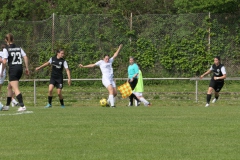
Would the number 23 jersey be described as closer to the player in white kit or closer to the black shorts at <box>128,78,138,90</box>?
the player in white kit

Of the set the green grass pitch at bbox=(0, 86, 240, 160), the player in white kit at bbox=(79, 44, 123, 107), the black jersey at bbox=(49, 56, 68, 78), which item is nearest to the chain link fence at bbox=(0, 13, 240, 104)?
the player in white kit at bbox=(79, 44, 123, 107)

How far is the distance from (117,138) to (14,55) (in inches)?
290

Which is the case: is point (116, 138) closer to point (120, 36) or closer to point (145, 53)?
point (145, 53)

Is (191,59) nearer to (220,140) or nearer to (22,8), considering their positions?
(22,8)

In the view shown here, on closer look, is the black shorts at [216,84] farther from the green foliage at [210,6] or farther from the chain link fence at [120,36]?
the green foliage at [210,6]

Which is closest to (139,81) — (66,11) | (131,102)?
(131,102)

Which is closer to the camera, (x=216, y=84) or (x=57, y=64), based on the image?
(x=57, y=64)

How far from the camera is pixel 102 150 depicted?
9320mm

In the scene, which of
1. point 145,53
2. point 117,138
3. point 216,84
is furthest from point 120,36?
point 117,138

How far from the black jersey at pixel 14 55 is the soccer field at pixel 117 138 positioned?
3.09 meters

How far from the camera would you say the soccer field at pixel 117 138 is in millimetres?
9000

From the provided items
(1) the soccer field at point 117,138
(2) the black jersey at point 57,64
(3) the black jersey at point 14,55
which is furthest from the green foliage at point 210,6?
(1) the soccer field at point 117,138

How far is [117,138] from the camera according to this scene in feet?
35.0

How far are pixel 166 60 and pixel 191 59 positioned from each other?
1.12 meters
